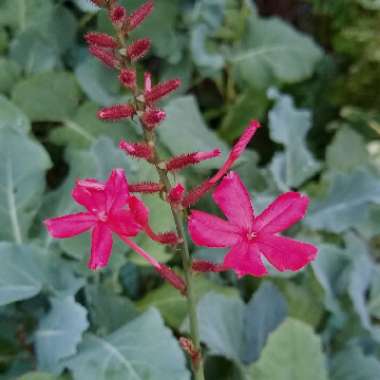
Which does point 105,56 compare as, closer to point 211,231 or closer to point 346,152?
point 211,231

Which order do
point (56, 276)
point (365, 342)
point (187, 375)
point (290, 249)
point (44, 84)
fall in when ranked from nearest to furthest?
point (290, 249), point (187, 375), point (56, 276), point (365, 342), point (44, 84)

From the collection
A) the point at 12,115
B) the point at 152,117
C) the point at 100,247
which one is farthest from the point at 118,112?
the point at 12,115

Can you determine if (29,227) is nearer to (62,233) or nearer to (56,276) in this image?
(56,276)

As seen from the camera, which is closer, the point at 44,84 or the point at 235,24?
the point at 44,84

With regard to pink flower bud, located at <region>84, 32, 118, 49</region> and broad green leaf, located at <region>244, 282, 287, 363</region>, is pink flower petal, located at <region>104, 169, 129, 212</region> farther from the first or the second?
broad green leaf, located at <region>244, 282, 287, 363</region>

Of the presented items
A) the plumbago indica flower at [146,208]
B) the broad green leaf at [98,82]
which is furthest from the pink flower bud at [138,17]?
the broad green leaf at [98,82]

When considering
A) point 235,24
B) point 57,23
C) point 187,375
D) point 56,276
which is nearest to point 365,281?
point 187,375
